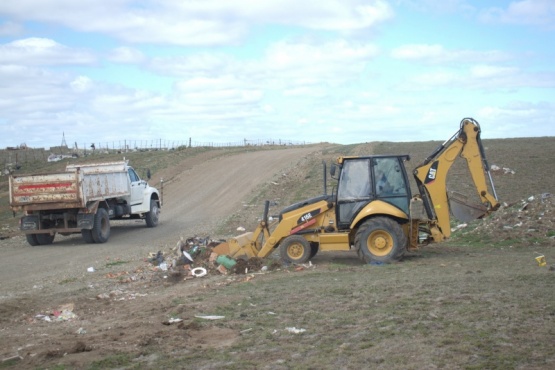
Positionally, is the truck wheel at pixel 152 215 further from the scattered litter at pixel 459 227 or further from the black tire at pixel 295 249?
the black tire at pixel 295 249

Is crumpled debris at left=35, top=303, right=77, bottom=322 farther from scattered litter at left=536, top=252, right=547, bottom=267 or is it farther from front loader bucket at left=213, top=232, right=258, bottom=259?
scattered litter at left=536, top=252, right=547, bottom=267

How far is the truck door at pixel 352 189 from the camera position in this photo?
1509 cm

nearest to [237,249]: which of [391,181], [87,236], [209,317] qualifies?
[391,181]

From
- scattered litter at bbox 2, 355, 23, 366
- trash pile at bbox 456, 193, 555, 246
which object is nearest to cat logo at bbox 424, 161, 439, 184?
trash pile at bbox 456, 193, 555, 246

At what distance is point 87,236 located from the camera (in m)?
22.9

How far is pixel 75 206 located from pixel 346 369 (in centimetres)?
1664

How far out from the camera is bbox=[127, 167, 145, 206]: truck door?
26562 mm

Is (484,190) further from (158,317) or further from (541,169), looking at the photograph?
(541,169)

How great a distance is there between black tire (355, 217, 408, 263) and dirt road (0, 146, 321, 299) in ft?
20.7

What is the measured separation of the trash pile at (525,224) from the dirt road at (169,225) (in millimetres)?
9428

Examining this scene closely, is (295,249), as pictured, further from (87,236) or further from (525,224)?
(87,236)

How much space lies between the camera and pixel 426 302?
392 inches

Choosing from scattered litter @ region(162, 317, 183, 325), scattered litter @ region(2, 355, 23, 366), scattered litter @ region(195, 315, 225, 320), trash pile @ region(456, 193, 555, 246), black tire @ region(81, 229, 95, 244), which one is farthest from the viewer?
black tire @ region(81, 229, 95, 244)

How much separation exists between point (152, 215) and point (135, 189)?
4.73 feet
